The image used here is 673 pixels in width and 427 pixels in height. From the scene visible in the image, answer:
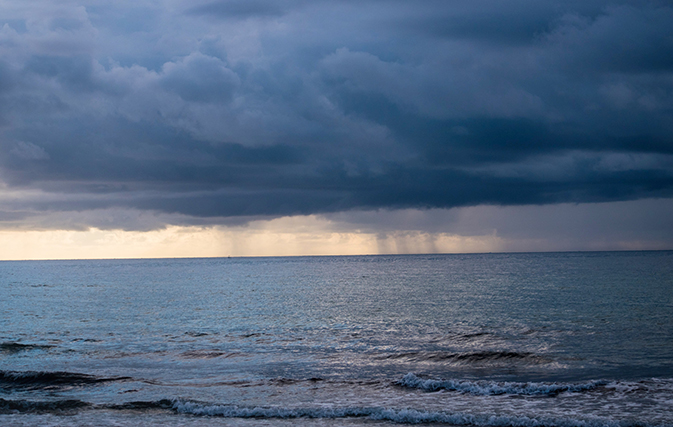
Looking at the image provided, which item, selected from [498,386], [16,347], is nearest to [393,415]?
[498,386]

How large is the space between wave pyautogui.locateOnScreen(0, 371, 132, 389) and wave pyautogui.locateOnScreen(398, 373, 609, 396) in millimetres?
15925

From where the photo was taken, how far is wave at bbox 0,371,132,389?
1071 inches

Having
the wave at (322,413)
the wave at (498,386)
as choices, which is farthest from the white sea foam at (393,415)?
the wave at (498,386)

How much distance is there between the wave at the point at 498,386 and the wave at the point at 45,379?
52.2ft

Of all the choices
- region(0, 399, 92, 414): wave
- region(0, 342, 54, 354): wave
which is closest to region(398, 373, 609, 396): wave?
region(0, 399, 92, 414): wave

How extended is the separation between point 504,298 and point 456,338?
3319cm

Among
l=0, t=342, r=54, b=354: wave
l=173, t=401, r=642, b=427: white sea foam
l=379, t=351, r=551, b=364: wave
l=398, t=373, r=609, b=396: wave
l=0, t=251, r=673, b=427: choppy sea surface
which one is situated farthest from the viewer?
l=0, t=342, r=54, b=354: wave

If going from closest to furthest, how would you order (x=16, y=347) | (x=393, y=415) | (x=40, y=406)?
1. (x=393, y=415)
2. (x=40, y=406)
3. (x=16, y=347)


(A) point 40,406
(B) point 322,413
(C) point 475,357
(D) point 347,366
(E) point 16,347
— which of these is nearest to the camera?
(B) point 322,413

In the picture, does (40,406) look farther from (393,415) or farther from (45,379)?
(393,415)

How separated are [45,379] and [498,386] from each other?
23.8 meters

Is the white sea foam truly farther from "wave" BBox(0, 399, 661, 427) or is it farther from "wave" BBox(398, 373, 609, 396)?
"wave" BBox(398, 373, 609, 396)

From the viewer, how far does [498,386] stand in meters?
24.2

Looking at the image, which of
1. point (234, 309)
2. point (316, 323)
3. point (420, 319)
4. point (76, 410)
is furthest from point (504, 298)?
point (76, 410)
